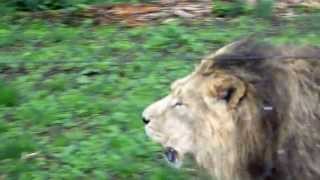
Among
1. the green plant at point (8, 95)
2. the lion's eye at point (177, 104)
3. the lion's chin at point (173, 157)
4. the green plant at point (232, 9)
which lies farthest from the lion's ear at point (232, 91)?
the green plant at point (232, 9)

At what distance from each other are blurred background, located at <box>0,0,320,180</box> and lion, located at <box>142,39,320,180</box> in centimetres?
32

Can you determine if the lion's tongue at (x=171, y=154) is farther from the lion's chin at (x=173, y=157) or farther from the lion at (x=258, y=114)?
the lion at (x=258, y=114)

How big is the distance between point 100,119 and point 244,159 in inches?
72.2

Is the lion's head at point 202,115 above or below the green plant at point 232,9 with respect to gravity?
above

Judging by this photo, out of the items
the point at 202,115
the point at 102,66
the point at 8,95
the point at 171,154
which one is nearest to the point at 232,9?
the point at 102,66

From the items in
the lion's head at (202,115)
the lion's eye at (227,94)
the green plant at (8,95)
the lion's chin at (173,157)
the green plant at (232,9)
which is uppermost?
the lion's eye at (227,94)

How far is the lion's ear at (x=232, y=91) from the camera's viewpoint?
4172 millimetres

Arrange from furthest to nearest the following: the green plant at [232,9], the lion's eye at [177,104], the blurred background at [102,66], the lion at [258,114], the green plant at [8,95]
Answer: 1. the green plant at [232,9]
2. the green plant at [8,95]
3. the blurred background at [102,66]
4. the lion's eye at [177,104]
5. the lion at [258,114]

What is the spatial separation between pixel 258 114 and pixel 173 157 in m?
0.59

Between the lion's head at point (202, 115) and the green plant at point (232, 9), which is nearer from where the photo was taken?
the lion's head at point (202, 115)

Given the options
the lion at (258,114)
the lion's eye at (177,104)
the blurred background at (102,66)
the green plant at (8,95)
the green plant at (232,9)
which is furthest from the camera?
the green plant at (232,9)

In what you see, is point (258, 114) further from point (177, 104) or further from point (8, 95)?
point (8, 95)

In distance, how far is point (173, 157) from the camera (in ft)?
15.0

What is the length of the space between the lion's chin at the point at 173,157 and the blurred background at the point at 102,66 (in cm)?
5
